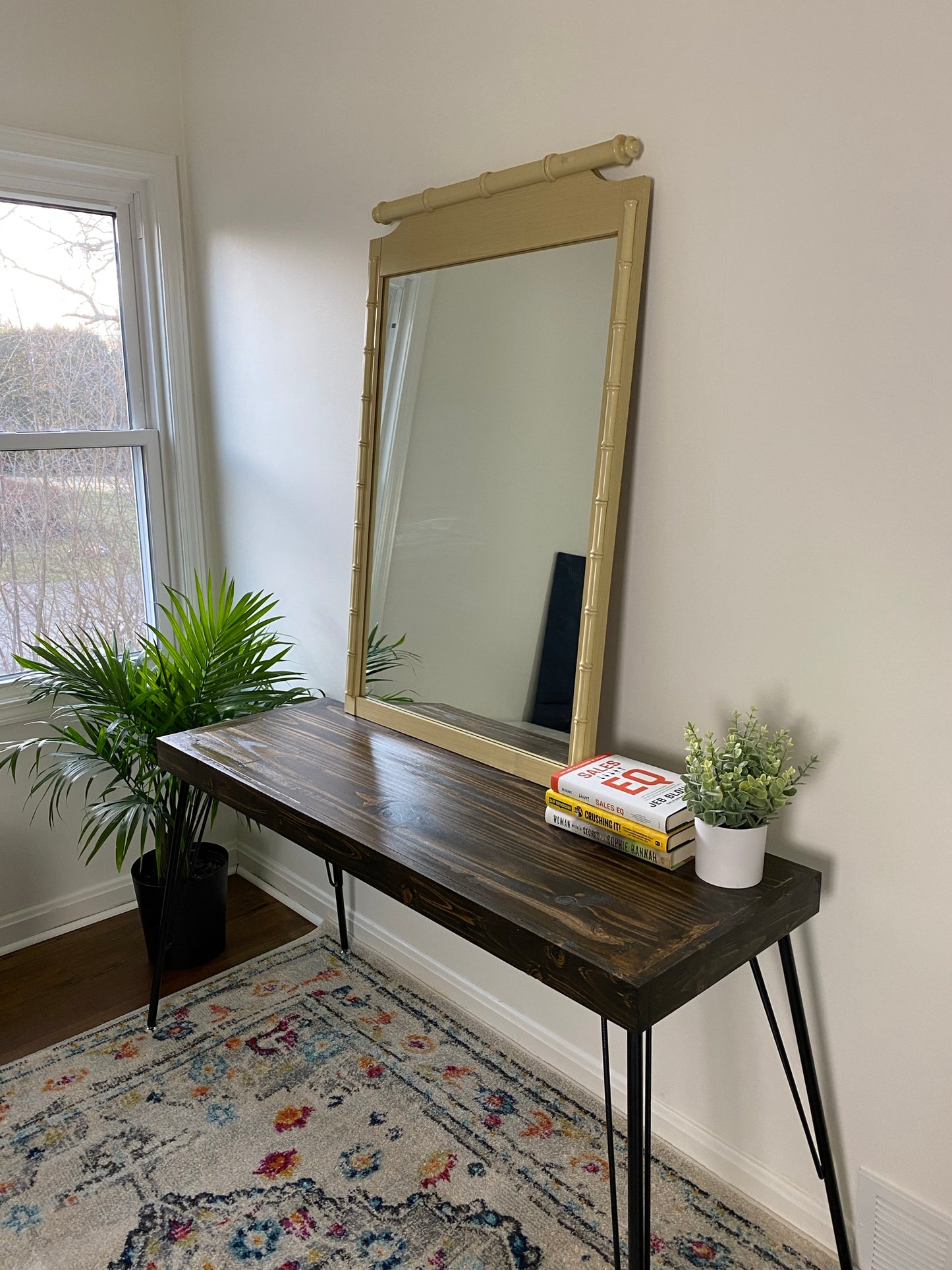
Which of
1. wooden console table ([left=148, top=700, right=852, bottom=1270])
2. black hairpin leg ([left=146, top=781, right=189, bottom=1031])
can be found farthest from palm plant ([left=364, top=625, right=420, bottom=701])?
black hairpin leg ([left=146, top=781, right=189, bottom=1031])

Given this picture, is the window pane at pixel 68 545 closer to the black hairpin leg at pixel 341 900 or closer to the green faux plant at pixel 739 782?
the black hairpin leg at pixel 341 900

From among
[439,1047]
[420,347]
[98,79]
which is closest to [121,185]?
[98,79]

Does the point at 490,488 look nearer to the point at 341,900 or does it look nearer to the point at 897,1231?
the point at 341,900

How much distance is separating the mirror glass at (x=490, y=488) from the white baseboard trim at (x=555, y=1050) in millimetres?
680

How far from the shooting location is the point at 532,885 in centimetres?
142

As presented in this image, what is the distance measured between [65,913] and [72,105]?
211 centimetres

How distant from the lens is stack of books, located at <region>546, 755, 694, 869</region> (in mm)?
1471

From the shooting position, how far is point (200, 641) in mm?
2340

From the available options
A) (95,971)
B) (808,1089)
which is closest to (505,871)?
(808,1089)

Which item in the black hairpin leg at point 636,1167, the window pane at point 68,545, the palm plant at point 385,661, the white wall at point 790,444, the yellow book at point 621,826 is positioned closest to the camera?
the black hairpin leg at point 636,1167

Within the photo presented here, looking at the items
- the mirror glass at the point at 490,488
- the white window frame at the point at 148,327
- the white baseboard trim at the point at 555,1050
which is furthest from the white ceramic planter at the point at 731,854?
the white window frame at the point at 148,327

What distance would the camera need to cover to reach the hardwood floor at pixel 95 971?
89.8 inches

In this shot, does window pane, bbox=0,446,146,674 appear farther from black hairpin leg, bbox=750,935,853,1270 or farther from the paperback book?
black hairpin leg, bbox=750,935,853,1270

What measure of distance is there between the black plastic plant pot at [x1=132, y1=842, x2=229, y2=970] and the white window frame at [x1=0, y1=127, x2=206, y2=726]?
557mm
